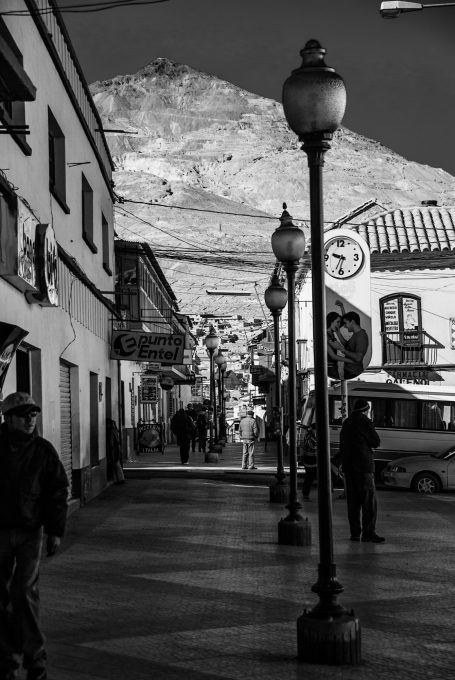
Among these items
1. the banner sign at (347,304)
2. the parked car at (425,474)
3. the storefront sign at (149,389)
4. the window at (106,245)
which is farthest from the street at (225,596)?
the storefront sign at (149,389)

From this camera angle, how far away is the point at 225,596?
10797 mm

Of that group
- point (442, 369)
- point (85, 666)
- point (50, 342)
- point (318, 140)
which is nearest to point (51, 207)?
point (50, 342)

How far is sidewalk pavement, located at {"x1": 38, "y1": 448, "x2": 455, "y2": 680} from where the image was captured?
7.98 metres

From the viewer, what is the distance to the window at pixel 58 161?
18.3 metres

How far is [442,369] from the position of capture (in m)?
44.4

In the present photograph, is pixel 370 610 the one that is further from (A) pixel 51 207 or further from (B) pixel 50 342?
(A) pixel 51 207

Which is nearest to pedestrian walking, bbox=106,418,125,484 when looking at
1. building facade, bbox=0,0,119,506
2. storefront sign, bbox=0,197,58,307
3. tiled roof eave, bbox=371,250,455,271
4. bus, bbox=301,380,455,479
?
building facade, bbox=0,0,119,506

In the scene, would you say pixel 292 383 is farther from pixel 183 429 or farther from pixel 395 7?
pixel 183 429

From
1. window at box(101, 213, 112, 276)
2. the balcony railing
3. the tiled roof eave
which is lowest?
the balcony railing

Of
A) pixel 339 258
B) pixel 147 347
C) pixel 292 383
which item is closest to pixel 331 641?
pixel 292 383

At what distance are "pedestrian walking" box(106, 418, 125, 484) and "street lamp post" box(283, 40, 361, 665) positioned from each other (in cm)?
1702

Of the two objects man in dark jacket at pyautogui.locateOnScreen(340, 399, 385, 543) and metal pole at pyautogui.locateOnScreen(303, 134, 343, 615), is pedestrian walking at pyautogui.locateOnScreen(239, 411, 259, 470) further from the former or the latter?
metal pole at pyautogui.locateOnScreen(303, 134, 343, 615)

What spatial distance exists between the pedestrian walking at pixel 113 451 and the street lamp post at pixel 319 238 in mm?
17018

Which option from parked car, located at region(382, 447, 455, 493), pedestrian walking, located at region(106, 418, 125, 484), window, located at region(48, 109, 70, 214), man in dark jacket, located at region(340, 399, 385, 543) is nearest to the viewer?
man in dark jacket, located at region(340, 399, 385, 543)
